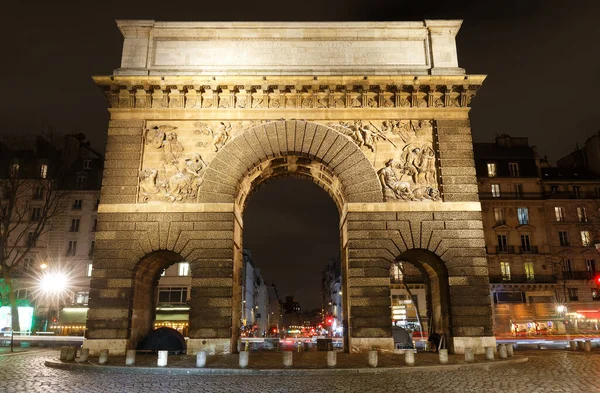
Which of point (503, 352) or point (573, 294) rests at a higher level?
point (573, 294)

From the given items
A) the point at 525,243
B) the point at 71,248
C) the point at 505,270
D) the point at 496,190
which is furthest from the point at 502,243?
the point at 71,248

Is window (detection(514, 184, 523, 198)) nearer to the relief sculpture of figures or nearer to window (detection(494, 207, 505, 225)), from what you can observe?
window (detection(494, 207, 505, 225))

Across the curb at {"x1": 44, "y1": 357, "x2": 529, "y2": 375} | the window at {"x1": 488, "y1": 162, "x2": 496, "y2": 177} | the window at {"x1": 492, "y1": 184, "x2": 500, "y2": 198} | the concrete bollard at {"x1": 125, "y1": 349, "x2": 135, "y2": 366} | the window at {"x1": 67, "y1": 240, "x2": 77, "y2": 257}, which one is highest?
the window at {"x1": 488, "y1": 162, "x2": 496, "y2": 177}

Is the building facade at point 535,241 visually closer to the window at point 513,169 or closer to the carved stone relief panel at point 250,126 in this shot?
the window at point 513,169

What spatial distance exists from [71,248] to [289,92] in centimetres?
3406

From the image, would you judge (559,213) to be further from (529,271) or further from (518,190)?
(529,271)

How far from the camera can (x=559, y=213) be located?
167 feet

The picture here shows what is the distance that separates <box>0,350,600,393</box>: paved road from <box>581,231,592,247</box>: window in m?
37.9

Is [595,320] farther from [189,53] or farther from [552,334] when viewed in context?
[189,53]

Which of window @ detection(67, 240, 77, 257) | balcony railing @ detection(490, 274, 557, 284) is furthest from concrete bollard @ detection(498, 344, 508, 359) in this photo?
window @ detection(67, 240, 77, 257)

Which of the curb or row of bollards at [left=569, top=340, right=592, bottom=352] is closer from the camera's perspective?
the curb

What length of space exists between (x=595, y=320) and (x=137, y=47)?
47.1m

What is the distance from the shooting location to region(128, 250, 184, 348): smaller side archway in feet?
70.9

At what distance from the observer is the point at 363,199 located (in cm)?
2272
